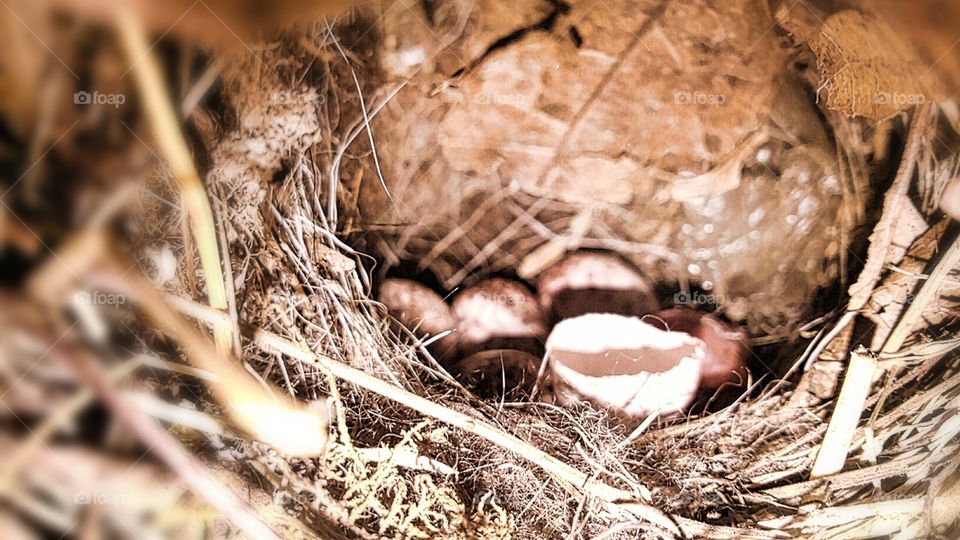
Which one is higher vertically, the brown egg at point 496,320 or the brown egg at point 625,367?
Result: the brown egg at point 496,320

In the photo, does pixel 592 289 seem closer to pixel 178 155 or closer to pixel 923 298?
pixel 923 298

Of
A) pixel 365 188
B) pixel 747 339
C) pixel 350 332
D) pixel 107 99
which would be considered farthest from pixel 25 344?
pixel 747 339

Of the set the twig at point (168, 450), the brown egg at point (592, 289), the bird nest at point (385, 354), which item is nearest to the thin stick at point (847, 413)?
the bird nest at point (385, 354)

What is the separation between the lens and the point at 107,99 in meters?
0.56

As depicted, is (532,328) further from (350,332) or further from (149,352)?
(149,352)

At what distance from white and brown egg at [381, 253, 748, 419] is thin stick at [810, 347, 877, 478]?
170mm

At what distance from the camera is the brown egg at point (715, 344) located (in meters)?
0.98

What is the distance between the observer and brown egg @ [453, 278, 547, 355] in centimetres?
98

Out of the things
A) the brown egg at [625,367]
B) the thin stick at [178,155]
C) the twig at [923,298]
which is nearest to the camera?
the thin stick at [178,155]

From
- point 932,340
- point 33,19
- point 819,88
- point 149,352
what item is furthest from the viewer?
point 819,88

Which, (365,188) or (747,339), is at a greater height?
(365,188)

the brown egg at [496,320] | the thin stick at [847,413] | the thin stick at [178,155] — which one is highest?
the thin stick at [178,155]

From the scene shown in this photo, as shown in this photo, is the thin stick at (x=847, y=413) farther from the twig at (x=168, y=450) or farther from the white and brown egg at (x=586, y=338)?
the twig at (x=168, y=450)

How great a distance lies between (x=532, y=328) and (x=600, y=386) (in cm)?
15
